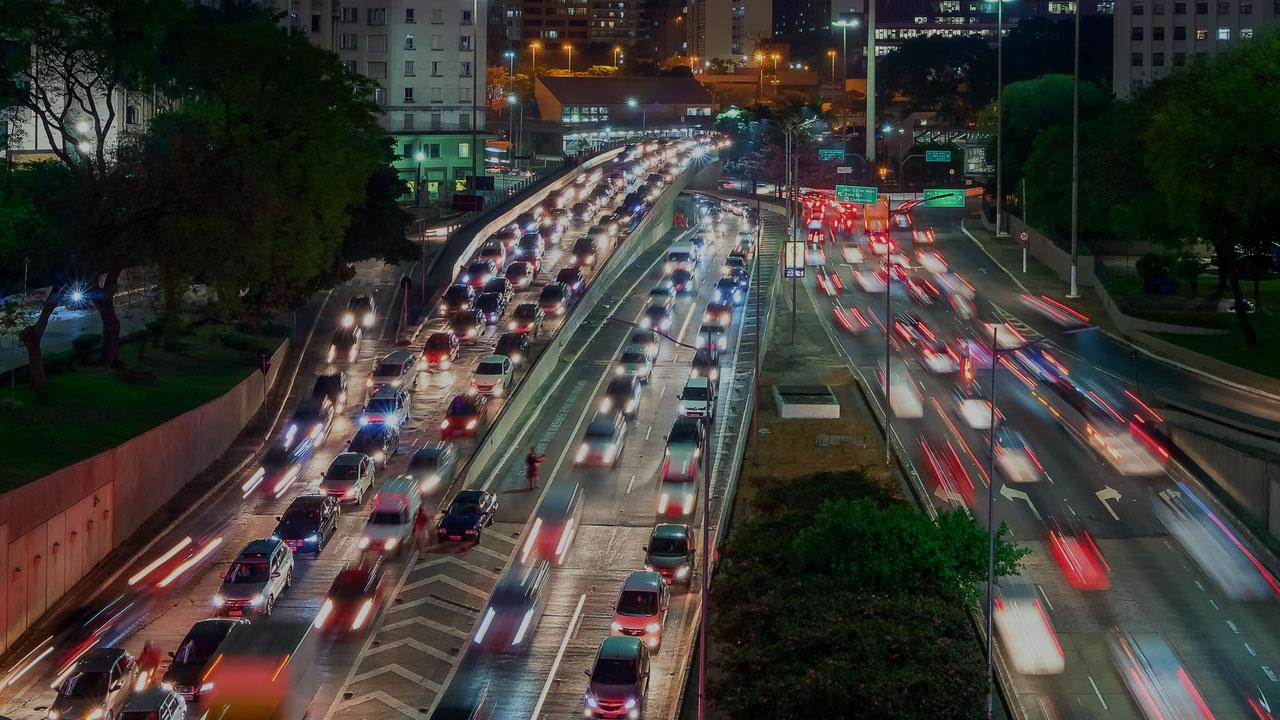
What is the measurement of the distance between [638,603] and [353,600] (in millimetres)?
8423

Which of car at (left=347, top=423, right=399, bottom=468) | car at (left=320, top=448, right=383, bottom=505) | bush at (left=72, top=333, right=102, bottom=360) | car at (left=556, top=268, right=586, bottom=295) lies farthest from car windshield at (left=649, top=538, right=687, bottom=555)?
car at (left=556, top=268, right=586, bottom=295)

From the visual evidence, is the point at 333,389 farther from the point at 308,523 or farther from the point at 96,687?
the point at 96,687

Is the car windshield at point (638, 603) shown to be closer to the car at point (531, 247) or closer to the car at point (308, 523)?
the car at point (308, 523)

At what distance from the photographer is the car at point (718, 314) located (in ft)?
286

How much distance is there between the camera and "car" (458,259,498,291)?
93.8 meters

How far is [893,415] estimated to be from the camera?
222 feet

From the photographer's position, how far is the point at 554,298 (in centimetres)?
8612

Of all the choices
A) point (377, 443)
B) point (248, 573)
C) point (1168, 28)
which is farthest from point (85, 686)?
point (1168, 28)

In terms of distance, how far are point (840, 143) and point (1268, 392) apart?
114m

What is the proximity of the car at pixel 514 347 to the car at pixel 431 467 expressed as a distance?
15.7 meters

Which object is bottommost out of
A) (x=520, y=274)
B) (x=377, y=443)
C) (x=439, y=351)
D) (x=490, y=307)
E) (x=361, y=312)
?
(x=377, y=443)

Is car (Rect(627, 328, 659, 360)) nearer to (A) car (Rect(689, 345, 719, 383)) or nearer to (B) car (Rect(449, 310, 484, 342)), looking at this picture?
(A) car (Rect(689, 345, 719, 383))

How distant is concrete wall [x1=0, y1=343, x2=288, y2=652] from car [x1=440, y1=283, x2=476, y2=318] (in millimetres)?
26828

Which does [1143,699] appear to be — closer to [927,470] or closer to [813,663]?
[813,663]
